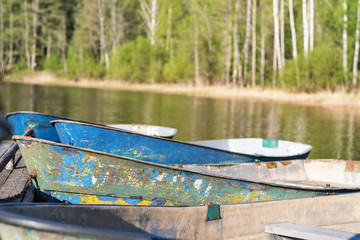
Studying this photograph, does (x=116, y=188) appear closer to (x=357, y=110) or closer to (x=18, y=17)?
(x=357, y=110)

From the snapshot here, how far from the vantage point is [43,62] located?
65.5 meters

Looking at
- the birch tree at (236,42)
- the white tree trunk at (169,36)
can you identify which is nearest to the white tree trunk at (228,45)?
the birch tree at (236,42)

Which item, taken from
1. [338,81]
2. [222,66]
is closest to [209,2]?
[222,66]

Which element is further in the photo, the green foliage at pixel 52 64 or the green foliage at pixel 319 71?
the green foliage at pixel 52 64

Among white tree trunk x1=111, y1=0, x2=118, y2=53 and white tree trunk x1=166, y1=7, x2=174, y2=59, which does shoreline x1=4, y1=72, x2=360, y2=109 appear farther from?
white tree trunk x1=111, y1=0, x2=118, y2=53

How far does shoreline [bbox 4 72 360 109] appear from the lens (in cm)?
2983

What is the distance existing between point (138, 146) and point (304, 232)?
162 inches

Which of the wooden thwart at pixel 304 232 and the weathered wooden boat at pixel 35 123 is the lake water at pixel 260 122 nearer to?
the weathered wooden boat at pixel 35 123

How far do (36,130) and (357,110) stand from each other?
75.5ft

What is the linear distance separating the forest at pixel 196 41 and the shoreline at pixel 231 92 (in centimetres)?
174

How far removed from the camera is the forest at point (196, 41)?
1372 inches

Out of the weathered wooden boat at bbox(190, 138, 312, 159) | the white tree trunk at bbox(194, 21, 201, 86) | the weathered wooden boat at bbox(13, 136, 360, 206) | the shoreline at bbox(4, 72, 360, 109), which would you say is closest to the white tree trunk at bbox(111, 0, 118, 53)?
the shoreline at bbox(4, 72, 360, 109)

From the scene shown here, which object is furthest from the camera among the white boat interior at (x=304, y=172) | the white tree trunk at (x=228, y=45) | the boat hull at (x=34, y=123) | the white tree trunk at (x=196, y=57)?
the white tree trunk at (x=196, y=57)

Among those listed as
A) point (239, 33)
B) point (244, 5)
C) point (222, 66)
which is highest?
point (244, 5)
